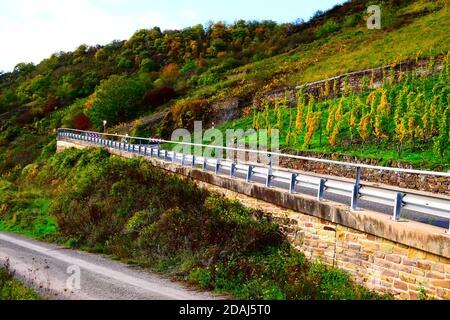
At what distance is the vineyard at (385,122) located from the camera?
856 inches

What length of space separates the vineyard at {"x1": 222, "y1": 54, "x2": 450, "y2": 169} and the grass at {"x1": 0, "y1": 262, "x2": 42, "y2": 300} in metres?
15.9

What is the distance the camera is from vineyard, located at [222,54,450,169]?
2173 centimetres

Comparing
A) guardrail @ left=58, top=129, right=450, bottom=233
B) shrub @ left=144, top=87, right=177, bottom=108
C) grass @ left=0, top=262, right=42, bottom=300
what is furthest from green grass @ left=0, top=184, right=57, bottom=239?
shrub @ left=144, top=87, right=177, bottom=108

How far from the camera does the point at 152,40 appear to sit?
12181 centimetres

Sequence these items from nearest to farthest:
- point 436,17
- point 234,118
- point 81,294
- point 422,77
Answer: point 81,294
point 422,77
point 234,118
point 436,17

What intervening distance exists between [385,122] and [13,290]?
20.3 m

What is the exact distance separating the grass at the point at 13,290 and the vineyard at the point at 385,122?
1591 centimetres

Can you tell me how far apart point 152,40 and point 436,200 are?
119 m

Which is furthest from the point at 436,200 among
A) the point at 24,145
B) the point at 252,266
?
the point at 24,145

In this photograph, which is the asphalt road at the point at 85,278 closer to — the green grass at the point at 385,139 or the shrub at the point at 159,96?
the green grass at the point at 385,139

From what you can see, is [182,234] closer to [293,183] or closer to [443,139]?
[293,183]

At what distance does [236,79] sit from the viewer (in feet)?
184

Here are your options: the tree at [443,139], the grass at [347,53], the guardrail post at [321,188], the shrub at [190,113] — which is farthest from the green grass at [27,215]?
the grass at [347,53]
